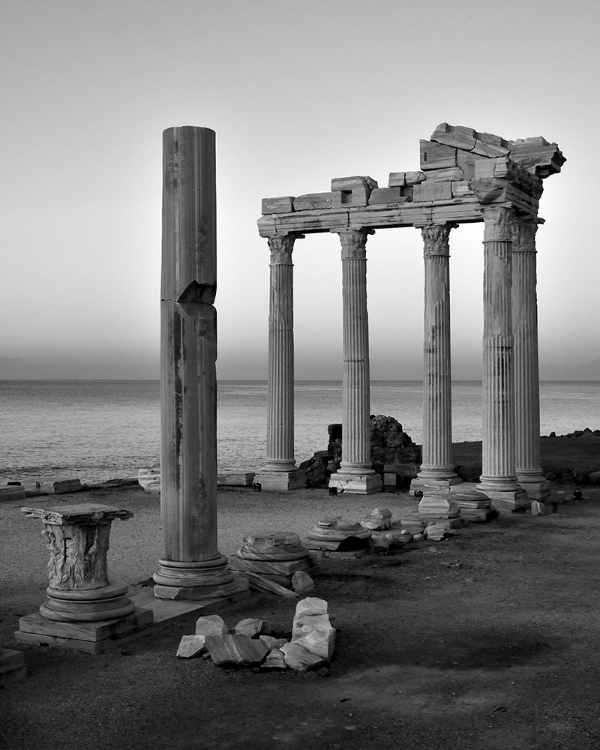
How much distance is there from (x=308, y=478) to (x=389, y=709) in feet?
72.8

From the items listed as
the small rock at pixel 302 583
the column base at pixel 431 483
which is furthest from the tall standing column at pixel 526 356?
the small rock at pixel 302 583

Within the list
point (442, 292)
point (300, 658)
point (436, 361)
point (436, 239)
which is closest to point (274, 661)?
point (300, 658)

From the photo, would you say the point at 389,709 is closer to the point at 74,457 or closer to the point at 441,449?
the point at 441,449

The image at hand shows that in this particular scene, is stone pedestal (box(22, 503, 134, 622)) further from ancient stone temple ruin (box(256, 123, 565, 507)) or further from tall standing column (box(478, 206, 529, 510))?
tall standing column (box(478, 206, 529, 510))

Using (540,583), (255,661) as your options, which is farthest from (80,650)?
(540,583)

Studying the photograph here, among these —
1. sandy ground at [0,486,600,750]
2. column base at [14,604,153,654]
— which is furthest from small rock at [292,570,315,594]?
column base at [14,604,153,654]

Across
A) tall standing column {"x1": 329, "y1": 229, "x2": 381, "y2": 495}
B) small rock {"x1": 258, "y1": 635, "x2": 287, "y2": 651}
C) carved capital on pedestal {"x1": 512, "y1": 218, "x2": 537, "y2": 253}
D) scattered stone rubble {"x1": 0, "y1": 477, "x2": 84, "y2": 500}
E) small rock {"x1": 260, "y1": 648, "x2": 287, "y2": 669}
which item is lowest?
small rock {"x1": 260, "y1": 648, "x2": 287, "y2": 669}

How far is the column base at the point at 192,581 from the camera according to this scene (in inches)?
571

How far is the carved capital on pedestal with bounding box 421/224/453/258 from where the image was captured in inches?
1117

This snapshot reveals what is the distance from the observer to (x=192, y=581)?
14.6m

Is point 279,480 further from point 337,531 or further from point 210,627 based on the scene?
point 210,627

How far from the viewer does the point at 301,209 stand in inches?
1198

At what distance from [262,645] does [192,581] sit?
10.2 feet

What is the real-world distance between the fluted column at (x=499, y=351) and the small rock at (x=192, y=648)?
15069 millimetres
